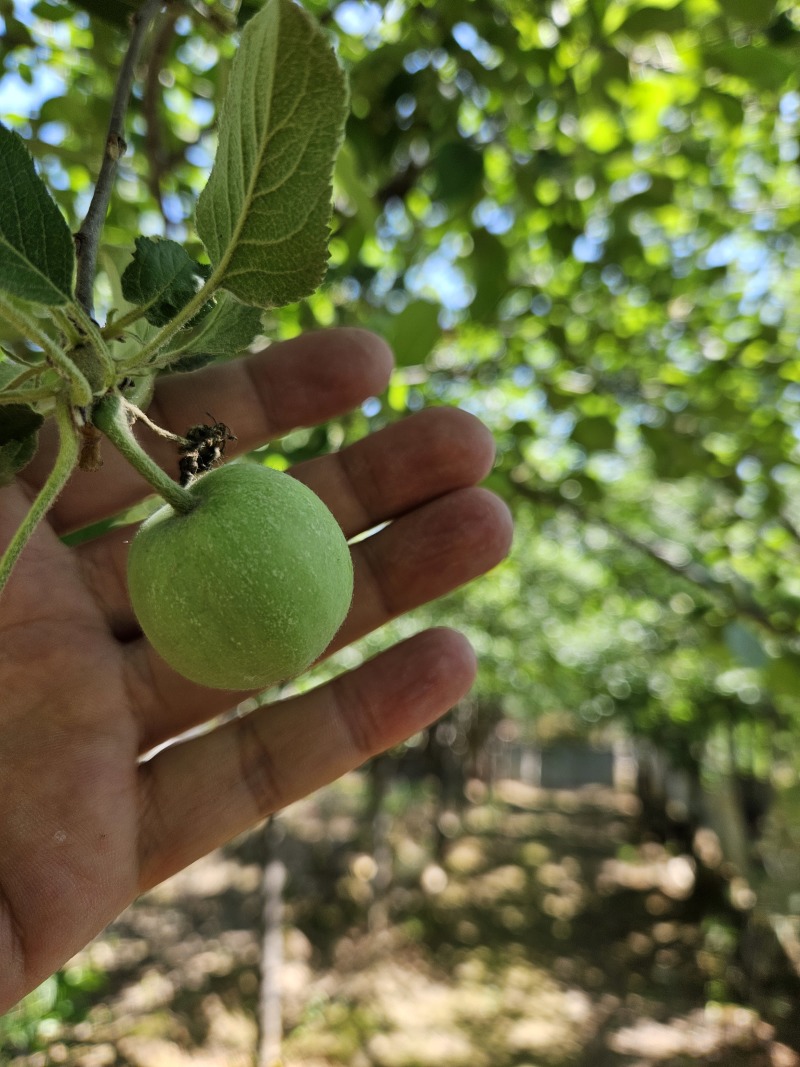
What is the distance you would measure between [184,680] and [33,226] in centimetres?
123

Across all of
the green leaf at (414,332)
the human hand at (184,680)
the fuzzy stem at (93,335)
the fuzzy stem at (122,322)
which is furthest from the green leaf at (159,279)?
the green leaf at (414,332)

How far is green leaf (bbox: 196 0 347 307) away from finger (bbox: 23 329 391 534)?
1.00 meters

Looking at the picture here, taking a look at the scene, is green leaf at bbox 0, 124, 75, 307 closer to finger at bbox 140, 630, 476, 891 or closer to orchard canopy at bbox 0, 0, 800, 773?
orchard canopy at bbox 0, 0, 800, 773

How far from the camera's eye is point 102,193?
0.91 meters

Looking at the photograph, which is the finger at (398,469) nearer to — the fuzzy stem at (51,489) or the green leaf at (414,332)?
the green leaf at (414,332)

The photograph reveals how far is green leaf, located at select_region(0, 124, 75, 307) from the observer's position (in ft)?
2.55

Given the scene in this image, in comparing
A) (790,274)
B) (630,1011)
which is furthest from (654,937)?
(790,274)

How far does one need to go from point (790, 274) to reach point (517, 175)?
3.79m

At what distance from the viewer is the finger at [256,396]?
1846 millimetres

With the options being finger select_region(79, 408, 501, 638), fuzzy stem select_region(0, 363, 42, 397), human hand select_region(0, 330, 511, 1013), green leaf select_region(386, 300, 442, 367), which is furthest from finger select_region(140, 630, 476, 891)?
fuzzy stem select_region(0, 363, 42, 397)

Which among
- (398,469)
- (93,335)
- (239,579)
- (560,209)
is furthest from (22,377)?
(560,209)

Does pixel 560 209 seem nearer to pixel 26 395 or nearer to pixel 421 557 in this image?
pixel 421 557

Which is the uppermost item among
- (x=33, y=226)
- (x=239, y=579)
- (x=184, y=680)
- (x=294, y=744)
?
(x=33, y=226)

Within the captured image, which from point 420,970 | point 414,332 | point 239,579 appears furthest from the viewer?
point 420,970
